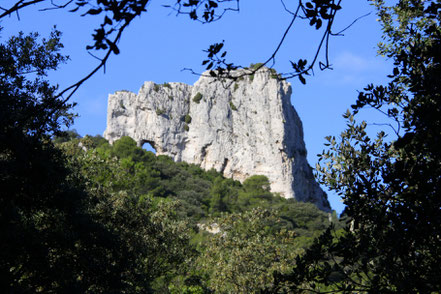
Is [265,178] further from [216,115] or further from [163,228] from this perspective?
[163,228]

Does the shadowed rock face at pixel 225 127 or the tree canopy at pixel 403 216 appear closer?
the tree canopy at pixel 403 216

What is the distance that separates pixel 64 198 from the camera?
10.6m

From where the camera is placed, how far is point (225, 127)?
97.6m

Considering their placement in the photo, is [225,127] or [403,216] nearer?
[403,216]

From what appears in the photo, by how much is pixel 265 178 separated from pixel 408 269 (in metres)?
85.4

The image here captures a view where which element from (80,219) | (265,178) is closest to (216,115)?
(265,178)

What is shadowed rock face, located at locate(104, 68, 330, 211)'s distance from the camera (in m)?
93.5

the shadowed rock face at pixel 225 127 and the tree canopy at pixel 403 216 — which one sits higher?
the shadowed rock face at pixel 225 127

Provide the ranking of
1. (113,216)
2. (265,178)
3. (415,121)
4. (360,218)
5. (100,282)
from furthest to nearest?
1. (265,178)
2. (113,216)
3. (100,282)
4. (360,218)
5. (415,121)

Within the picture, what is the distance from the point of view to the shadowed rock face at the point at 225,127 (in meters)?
93.5

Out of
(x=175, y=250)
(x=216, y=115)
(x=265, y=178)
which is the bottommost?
(x=175, y=250)

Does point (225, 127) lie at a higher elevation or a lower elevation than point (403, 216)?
higher

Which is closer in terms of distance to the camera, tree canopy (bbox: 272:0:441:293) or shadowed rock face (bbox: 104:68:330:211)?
tree canopy (bbox: 272:0:441:293)

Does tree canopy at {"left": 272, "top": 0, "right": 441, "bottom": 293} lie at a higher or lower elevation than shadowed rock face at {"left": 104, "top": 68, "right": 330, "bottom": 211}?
lower
